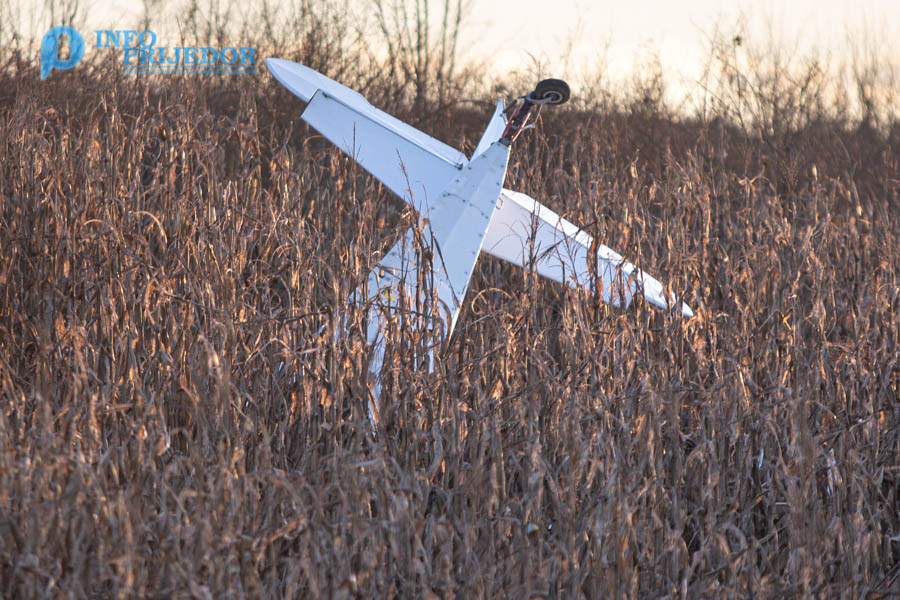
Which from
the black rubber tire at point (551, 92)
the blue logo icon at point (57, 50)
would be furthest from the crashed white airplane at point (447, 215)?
the blue logo icon at point (57, 50)

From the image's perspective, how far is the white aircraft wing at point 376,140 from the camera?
9.62 feet

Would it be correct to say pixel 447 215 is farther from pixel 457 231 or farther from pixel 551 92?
pixel 551 92

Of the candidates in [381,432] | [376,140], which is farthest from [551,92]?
[381,432]

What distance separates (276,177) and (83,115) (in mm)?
1958

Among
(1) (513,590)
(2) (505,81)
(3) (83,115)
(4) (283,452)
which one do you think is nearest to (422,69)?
(2) (505,81)

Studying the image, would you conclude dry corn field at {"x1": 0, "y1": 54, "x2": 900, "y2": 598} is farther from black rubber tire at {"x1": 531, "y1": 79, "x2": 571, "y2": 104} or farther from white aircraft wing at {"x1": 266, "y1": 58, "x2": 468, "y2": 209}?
black rubber tire at {"x1": 531, "y1": 79, "x2": 571, "y2": 104}

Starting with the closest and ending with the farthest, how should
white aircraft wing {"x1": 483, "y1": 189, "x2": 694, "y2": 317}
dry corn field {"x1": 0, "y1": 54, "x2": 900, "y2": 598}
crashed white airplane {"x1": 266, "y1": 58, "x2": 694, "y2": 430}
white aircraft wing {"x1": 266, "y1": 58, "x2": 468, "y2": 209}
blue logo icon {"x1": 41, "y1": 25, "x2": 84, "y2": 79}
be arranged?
1. dry corn field {"x1": 0, "y1": 54, "x2": 900, "y2": 598}
2. crashed white airplane {"x1": 266, "y1": 58, "x2": 694, "y2": 430}
3. white aircraft wing {"x1": 483, "y1": 189, "x2": 694, "y2": 317}
4. white aircraft wing {"x1": 266, "y1": 58, "x2": 468, "y2": 209}
5. blue logo icon {"x1": 41, "y1": 25, "x2": 84, "y2": 79}

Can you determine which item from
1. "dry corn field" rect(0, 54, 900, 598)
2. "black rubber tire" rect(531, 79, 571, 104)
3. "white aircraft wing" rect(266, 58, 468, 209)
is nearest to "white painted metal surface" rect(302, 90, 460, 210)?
"white aircraft wing" rect(266, 58, 468, 209)

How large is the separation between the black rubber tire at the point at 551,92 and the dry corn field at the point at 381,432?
0.38 meters

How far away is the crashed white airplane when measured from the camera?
8.42 feet

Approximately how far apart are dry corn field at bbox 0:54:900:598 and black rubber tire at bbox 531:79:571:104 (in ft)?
1.26

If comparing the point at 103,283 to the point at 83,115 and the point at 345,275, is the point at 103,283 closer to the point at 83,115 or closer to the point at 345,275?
the point at 345,275

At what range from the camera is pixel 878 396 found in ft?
9.25

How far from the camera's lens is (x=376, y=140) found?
300 centimetres
